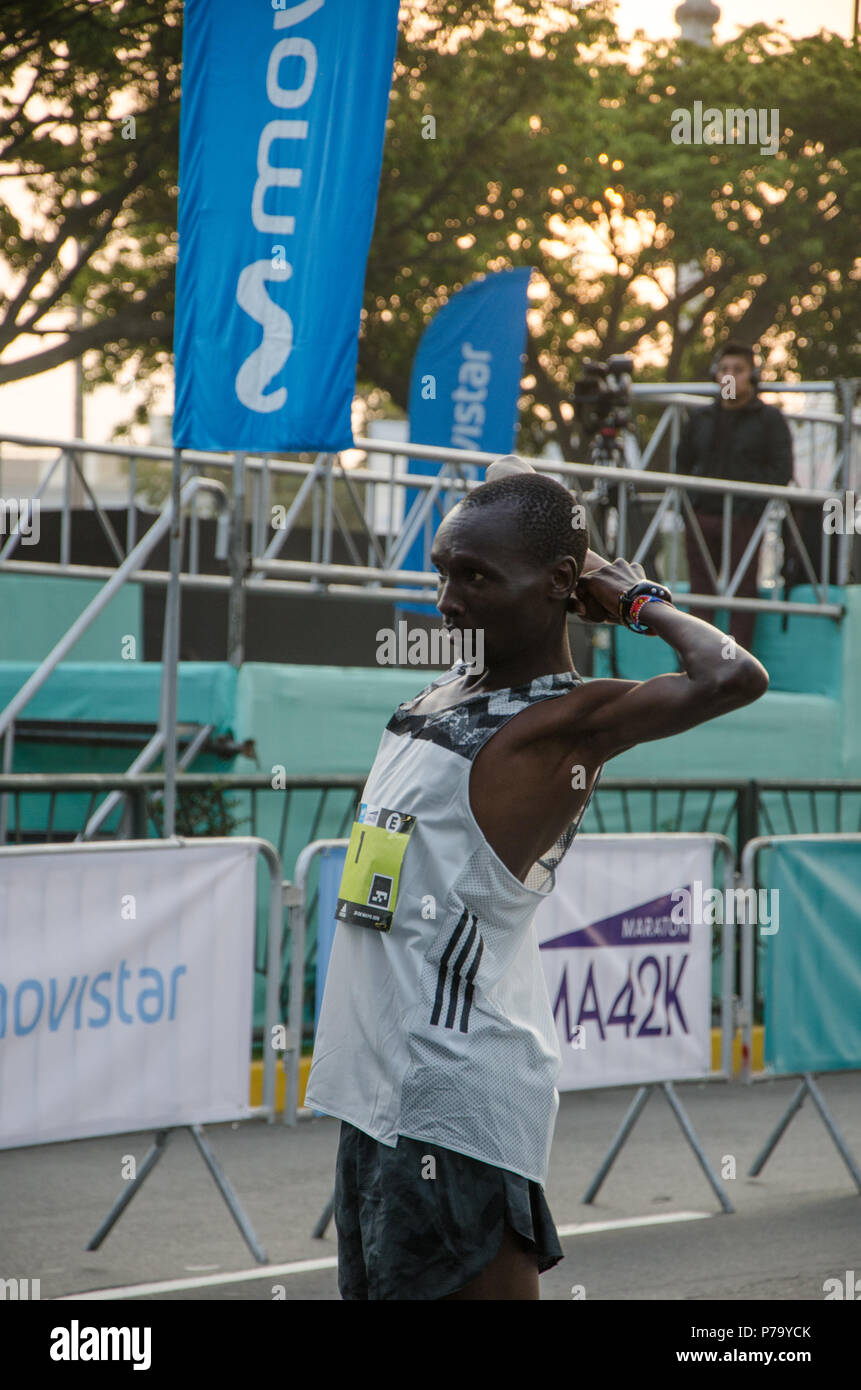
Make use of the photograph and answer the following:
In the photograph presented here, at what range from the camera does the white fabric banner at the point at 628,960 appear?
591cm

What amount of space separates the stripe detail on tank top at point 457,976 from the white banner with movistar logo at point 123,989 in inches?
105

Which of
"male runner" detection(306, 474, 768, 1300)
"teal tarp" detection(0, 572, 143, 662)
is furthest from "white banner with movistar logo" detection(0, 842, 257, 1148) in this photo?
"teal tarp" detection(0, 572, 143, 662)

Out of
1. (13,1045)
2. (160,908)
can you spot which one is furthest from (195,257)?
(13,1045)

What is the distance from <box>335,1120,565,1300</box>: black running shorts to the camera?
2.49 m

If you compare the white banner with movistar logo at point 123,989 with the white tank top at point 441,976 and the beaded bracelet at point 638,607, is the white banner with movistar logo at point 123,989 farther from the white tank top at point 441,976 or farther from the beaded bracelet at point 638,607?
the beaded bracelet at point 638,607

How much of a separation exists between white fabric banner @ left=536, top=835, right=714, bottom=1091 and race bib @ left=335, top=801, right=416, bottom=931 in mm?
3234

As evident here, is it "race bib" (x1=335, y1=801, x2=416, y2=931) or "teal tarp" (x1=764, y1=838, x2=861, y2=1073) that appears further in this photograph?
"teal tarp" (x1=764, y1=838, x2=861, y2=1073)

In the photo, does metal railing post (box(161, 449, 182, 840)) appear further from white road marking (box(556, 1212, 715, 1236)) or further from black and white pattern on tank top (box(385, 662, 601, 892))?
black and white pattern on tank top (box(385, 662, 601, 892))

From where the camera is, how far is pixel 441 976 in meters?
2.54

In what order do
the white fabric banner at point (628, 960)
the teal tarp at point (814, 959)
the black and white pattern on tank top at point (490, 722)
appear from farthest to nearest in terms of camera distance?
the teal tarp at point (814, 959) < the white fabric banner at point (628, 960) < the black and white pattern on tank top at point (490, 722)

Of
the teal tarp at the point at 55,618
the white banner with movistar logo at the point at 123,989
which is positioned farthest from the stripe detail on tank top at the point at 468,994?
the teal tarp at the point at 55,618

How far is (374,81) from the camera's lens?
6.20 metres

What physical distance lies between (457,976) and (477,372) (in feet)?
35.7

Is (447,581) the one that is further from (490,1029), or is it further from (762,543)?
(762,543)
